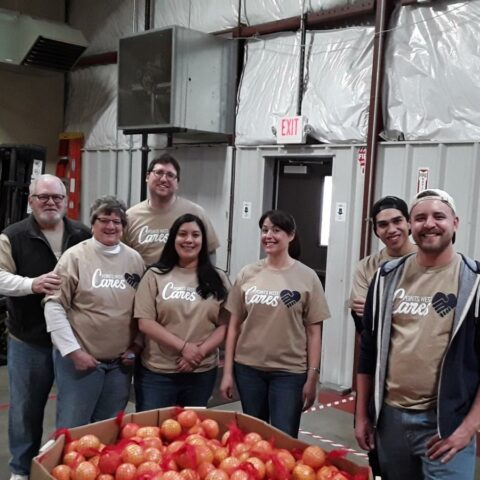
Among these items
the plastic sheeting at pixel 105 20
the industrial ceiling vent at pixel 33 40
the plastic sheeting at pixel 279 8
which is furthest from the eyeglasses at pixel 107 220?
the industrial ceiling vent at pixel 33 40

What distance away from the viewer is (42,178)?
278 cm

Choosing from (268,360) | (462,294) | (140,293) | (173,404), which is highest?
(462,294)

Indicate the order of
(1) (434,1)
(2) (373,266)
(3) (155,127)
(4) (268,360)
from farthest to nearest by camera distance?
(3) (155,127), (1) (434,1), (2) (373,266), (4) (268,360)

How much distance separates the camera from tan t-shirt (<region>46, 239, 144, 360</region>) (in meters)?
2.53

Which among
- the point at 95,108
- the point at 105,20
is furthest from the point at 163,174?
the point at 105,20

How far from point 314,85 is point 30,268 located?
325cm

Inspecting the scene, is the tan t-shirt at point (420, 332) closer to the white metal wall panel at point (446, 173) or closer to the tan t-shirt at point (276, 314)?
the tan t-shirt at point (276, 314)

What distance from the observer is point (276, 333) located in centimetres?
254

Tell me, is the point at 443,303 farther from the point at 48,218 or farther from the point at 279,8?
the point at 279,8

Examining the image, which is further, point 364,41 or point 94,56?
point 94,56

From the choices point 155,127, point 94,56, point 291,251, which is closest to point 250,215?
point 155,127

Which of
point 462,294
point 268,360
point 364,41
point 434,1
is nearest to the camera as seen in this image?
point 462,294

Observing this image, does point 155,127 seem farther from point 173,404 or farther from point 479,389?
point 479,389

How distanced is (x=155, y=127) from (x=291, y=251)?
10.5ft
